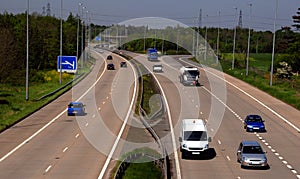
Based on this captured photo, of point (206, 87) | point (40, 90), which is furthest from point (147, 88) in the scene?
point (40, 90)

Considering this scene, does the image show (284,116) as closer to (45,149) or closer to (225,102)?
(225,102)

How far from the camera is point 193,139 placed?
39.1 meters

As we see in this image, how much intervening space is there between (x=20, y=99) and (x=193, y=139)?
3569cm

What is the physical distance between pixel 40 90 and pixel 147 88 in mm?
14394

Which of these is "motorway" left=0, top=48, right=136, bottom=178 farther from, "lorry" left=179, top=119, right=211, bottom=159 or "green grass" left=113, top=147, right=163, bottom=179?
"lorry" left=179, top=119, right=211, bottom=159

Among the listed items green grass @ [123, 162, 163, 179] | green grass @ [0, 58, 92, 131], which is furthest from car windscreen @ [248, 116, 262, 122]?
green grass @ [0, 58, 92, 131]

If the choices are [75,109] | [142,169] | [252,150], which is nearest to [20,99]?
[75,109]

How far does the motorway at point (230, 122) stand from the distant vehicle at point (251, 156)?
16.3 inches

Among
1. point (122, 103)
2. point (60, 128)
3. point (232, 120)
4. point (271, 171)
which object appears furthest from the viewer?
point (122, 103)

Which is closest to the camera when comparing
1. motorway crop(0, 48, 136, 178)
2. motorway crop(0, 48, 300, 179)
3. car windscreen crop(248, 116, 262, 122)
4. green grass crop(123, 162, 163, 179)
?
green grass crop(123, 162, 163, 179)

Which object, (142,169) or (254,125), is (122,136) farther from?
(142,169)

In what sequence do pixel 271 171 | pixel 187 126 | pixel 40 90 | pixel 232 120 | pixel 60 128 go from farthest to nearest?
pixel 40 90 < pixel 232 120 < pixel 60 128 < pixel 187 126 < pixel 271 171

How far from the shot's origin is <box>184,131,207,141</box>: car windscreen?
128 ft

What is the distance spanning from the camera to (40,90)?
3221 inches
